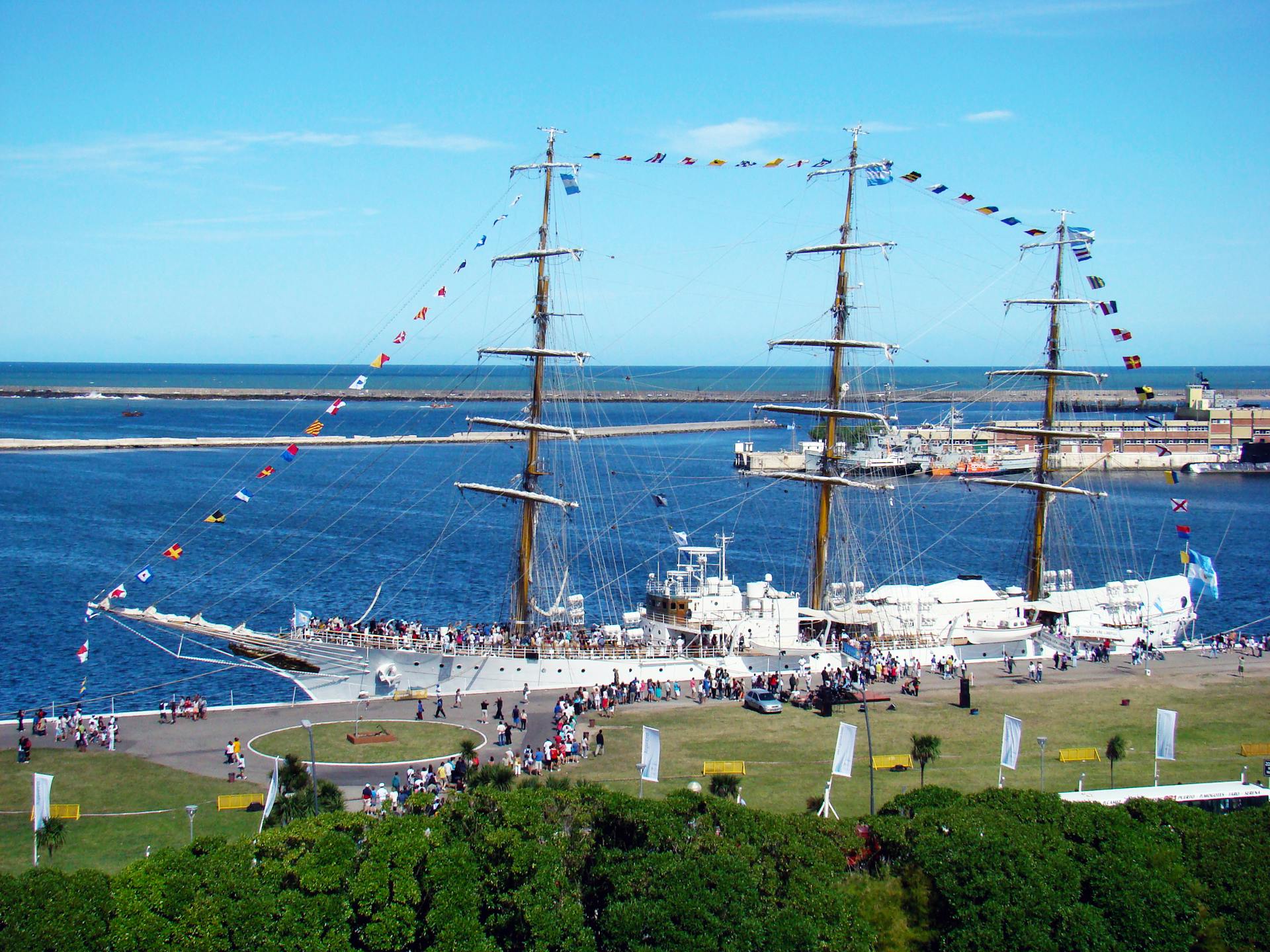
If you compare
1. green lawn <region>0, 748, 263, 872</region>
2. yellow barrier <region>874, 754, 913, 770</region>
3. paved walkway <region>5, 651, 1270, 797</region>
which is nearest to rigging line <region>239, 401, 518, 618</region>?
paved walkway <region>5, 651, 1270, 797</region>

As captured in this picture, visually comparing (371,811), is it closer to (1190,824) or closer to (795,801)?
(795,801)

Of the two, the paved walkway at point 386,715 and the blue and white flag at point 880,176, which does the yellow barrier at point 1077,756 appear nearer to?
the paved walkway at point 386,715

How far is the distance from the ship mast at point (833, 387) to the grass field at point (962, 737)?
880 cm

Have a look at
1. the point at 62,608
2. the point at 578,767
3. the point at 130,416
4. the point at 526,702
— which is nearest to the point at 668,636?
the point at 526,702

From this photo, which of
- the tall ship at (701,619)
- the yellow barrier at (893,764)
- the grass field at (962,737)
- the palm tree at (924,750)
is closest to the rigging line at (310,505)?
the tall ship at (701,619)

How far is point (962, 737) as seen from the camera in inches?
1487

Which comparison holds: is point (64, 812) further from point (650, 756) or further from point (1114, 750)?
point (1114, 750)

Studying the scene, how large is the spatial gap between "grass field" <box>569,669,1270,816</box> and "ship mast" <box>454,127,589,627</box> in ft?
23.8

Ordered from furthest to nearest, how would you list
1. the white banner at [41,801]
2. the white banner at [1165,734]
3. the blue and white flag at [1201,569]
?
the blue and white flag at [1201,569] < the white banner at [1165,734] < the white banner at [41,801]

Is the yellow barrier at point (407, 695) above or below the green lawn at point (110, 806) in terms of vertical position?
above

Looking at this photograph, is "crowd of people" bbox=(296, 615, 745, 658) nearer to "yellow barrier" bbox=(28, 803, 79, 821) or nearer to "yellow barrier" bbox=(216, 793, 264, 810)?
"yellow barrier" bbox=(216, 793, 264, 810)

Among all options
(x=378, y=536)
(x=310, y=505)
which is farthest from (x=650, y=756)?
(x=310, y=505)

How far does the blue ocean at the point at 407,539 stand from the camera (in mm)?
55781

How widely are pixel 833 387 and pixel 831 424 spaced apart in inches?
73.1
